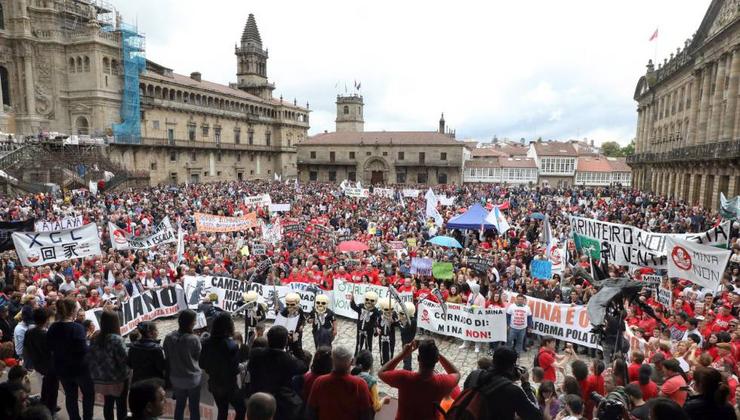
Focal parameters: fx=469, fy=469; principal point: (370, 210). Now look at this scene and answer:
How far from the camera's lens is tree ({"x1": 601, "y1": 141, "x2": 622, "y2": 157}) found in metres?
120

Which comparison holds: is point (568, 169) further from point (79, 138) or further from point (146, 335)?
point (146, 335)

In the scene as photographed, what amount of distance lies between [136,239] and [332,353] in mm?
12760

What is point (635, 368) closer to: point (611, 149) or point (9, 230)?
point (9, 230)

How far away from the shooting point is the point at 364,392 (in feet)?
13.7

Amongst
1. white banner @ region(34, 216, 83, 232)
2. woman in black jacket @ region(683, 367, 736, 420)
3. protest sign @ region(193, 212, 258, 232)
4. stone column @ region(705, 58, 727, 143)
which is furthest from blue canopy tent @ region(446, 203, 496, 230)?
stone column @ region(705, 58, 727, 143)

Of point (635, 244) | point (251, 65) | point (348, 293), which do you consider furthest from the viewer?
point (251, 65)

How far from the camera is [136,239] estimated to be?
1492 cm

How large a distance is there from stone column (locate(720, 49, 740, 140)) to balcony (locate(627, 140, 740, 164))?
1224mm

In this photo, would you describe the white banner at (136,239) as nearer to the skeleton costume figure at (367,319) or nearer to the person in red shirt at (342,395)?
the skeleton costume figure at (367,319)

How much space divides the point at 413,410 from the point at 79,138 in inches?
1885

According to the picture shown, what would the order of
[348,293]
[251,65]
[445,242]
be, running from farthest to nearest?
[251,65]
[445,242]
[348,293]

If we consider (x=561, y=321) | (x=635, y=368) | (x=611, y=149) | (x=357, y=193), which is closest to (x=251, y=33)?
(x=357, y=193)

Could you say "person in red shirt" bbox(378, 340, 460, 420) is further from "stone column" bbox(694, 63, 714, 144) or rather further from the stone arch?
the stone arch

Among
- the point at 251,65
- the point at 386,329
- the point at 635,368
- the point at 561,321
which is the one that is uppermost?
Answer: the point at 251,65
